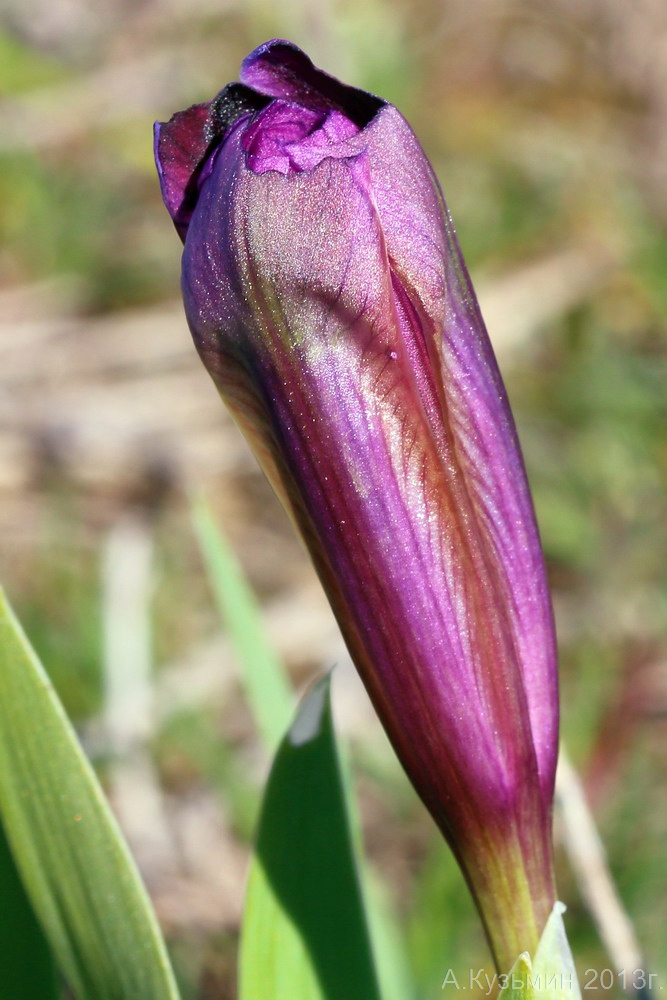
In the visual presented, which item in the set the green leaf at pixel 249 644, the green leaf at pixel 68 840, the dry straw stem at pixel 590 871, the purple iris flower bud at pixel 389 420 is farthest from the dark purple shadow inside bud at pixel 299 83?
the dry straw stem at pixel 590 871

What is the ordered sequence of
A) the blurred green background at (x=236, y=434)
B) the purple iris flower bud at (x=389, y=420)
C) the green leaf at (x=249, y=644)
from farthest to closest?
the blurred green background at (x=236, y=434)
the green leaf at (x=249, y=644)
the purple iris flower bud at (x=389, y=420)

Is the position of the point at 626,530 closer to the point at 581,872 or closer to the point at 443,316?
the point at 581,872

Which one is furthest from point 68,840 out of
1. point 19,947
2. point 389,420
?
point 389,420

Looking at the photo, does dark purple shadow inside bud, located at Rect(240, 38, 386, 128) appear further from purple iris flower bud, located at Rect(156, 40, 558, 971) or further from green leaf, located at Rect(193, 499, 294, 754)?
A: green leaf, located at Rect(193, 499, 294, 754)

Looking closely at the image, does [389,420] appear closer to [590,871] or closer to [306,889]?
[306,889]

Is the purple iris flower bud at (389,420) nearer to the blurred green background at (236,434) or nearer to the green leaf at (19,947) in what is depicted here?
the green leaf at (19,947)
